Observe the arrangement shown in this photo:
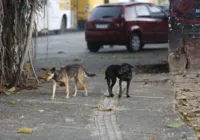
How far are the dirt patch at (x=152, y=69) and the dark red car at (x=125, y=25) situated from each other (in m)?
5.20

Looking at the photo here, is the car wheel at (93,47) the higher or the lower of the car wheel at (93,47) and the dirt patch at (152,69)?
the lower

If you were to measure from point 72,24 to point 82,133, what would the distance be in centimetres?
2811

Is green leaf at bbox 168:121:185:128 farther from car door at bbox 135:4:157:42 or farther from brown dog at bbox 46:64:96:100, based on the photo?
car door at bbox 135:4:157:42

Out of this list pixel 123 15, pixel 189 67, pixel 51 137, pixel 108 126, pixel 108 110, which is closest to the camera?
pixel 51 137

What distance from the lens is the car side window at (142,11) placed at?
2130 cm

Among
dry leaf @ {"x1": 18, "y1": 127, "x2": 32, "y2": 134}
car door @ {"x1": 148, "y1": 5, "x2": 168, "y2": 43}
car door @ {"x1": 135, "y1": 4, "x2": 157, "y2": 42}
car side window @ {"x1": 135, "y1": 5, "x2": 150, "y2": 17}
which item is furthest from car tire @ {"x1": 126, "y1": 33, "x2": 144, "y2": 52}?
dry leaf @ {"x1": 18, "y1": 127, "x2": 32, "y2": 134}

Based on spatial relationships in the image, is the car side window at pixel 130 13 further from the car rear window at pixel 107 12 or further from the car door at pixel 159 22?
the car door at pixel 159 22

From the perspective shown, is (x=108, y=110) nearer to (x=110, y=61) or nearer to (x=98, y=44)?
(x=110, y=61)

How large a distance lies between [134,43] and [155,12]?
1.72m

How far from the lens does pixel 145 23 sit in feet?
70.3


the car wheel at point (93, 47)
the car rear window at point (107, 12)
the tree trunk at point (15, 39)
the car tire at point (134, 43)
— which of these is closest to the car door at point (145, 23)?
the car tire at point (134, 43)

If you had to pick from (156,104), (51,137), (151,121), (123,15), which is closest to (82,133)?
(51,137)

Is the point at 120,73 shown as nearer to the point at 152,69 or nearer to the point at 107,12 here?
the point at 152,69

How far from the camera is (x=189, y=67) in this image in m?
12.9
